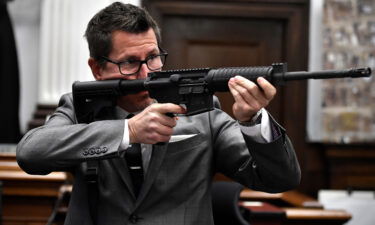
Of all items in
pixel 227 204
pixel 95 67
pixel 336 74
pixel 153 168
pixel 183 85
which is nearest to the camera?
pixel 336 74

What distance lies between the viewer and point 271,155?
5.04 ft

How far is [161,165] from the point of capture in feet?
5.70

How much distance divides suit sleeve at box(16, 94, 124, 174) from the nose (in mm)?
165

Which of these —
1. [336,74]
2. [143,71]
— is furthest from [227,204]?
[336,74]

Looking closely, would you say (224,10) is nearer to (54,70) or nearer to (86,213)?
(54,70)

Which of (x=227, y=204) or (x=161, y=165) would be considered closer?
(x=161, y=165)

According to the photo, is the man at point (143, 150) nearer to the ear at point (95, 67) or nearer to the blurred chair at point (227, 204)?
the ear at point (95, 67)

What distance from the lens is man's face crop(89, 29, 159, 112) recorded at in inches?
68.4

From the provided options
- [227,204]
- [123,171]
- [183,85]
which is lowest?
[227,204]

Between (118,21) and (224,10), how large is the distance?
314cm

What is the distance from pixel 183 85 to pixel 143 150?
0.28 m

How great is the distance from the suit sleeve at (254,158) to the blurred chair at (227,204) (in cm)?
21

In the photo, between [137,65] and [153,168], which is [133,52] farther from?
[153,168]

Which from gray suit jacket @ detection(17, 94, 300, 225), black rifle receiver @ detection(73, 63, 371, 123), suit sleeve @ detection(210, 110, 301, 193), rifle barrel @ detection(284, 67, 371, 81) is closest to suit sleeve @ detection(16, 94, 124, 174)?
gray suit jacket @ detection(17, 94, 300, 225)
